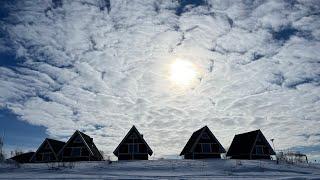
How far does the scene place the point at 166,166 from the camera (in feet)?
128

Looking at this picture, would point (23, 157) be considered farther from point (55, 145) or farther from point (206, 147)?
point (206, 147)

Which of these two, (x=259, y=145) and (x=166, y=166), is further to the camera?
(x=259, y=145)

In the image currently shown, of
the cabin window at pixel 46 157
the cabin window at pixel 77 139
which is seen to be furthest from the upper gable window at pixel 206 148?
the cabin window at pixel 46 157

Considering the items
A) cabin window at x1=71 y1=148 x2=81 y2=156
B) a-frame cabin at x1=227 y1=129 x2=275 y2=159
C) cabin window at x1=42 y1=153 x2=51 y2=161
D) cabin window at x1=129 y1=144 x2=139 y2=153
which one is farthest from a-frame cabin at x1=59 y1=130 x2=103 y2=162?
a-frame cabin at x1=227 y1=129 x2=275 y2=159

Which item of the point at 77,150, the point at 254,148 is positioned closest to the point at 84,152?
the point at 77,150

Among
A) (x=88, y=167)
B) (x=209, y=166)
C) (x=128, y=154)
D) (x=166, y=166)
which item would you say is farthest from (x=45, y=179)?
(x=128, y=154)

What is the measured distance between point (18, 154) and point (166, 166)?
45.3 metres

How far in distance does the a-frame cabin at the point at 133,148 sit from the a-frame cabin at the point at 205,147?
20.1ft

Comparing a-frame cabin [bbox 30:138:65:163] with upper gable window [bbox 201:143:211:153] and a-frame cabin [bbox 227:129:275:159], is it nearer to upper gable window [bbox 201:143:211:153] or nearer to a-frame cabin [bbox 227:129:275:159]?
upper gable window [bbox 201:143:211:153]

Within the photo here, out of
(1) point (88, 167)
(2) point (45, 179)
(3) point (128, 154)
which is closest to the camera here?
(2) point (45, 179)

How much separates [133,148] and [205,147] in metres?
10.3

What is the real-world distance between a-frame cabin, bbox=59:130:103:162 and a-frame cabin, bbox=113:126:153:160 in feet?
12.9

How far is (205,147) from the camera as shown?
5341 cm

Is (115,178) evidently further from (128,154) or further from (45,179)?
Result: (128,154)
